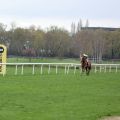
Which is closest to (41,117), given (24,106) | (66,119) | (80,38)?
(66,119)

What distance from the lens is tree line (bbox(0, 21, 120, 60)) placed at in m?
92.8

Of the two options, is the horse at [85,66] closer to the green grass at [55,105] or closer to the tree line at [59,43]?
the green grass at [55,105]

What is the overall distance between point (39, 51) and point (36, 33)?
3856 millimetres

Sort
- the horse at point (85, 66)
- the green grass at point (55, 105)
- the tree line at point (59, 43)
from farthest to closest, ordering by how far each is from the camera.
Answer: the tree line at point (59, 43)
the horse at point (85, 66)
the green grass at point (55, 105)

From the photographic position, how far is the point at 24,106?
14258mm

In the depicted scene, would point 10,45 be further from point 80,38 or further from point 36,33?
point 80,38

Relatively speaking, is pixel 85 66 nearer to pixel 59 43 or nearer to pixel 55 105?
pixel 55 105

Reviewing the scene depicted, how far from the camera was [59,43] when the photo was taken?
94.0 meters

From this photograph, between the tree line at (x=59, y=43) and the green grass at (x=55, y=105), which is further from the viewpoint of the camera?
the tree line at (x=59, y=43)

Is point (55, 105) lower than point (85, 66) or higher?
lower

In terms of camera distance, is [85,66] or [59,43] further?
[59,43]

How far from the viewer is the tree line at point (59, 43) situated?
92.8 meters

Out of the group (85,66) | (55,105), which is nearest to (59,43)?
(85,66)

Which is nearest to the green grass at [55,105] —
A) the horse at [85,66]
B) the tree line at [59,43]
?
the horse at [85,66]
